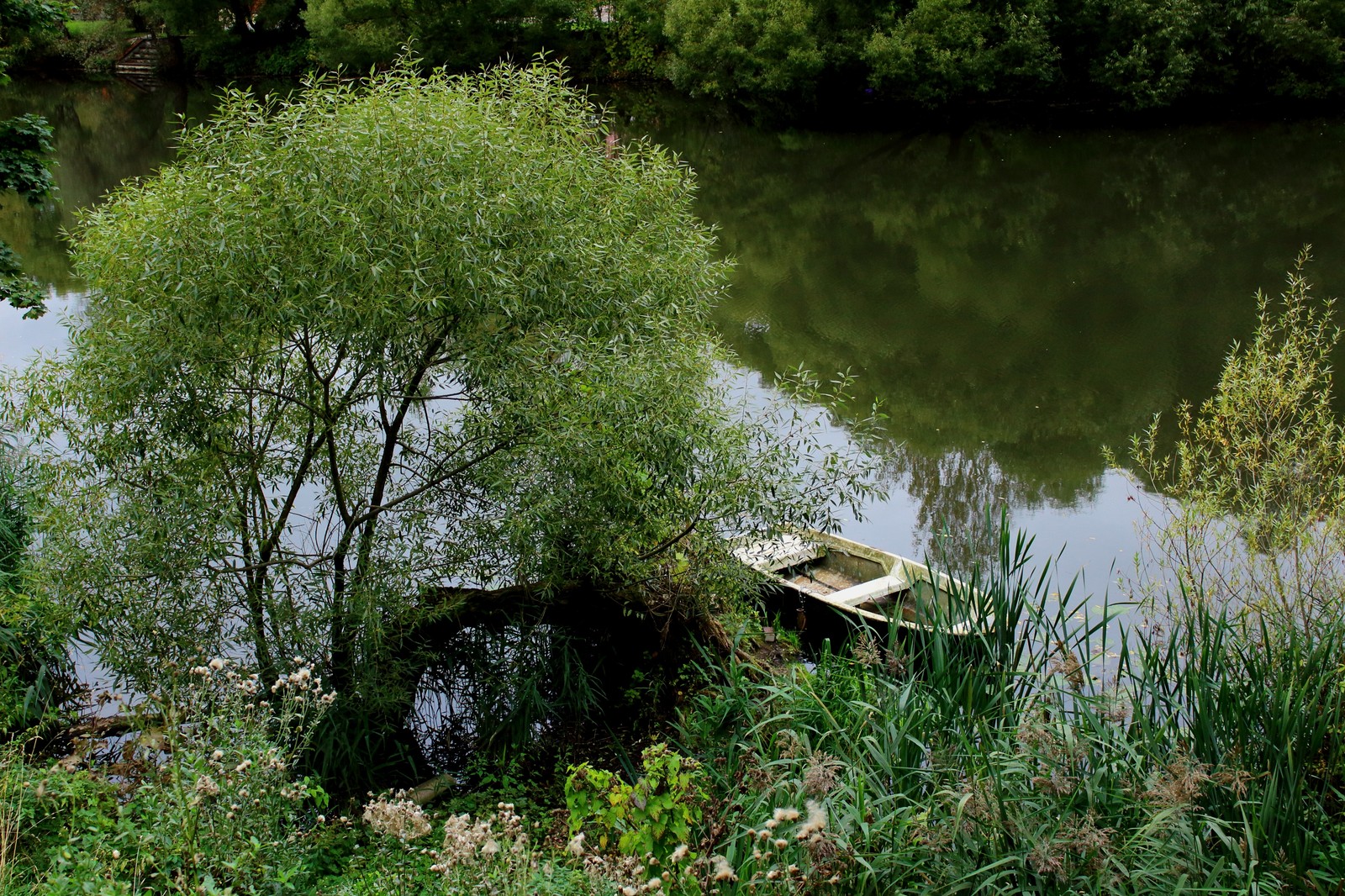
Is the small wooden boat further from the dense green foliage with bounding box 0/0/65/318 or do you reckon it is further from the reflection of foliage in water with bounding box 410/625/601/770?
the dense green foliage with bounding box 0/0/65/318

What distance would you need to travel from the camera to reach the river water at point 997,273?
42.8 ft

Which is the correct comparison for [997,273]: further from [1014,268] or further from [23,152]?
[23,152]

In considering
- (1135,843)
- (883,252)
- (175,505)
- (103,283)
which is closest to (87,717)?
(175,505)

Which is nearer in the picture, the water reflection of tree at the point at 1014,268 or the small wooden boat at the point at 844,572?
the small wooden boat at the point at 844,572

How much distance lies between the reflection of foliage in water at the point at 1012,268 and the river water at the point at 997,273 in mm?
53

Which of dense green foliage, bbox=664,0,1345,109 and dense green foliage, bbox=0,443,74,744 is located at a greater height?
dense green foliage, bbox=664,0,1345,109

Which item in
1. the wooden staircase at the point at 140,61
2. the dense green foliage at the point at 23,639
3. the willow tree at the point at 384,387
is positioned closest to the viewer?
the willow tree at the point at 384,387

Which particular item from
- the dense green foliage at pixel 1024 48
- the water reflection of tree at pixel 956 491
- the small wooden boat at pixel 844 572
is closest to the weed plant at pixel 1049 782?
the small wooden boat at pixel 844 572

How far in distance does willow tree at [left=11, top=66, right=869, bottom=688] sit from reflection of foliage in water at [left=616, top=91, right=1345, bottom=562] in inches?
209

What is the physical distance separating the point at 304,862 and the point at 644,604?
10.7 ft

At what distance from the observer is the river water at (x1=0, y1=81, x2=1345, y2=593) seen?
1305cm

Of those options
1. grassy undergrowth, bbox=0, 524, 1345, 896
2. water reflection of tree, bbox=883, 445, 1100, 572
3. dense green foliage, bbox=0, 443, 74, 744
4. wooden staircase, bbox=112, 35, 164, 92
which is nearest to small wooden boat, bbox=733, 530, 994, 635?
water reflection of tree, bbox=883, 445, 1100, 572

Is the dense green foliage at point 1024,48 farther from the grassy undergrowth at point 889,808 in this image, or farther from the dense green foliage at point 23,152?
the grassy undergrowth at point 889,808

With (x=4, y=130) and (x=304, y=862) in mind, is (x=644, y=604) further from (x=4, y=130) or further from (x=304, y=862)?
(x=4, y=130)
